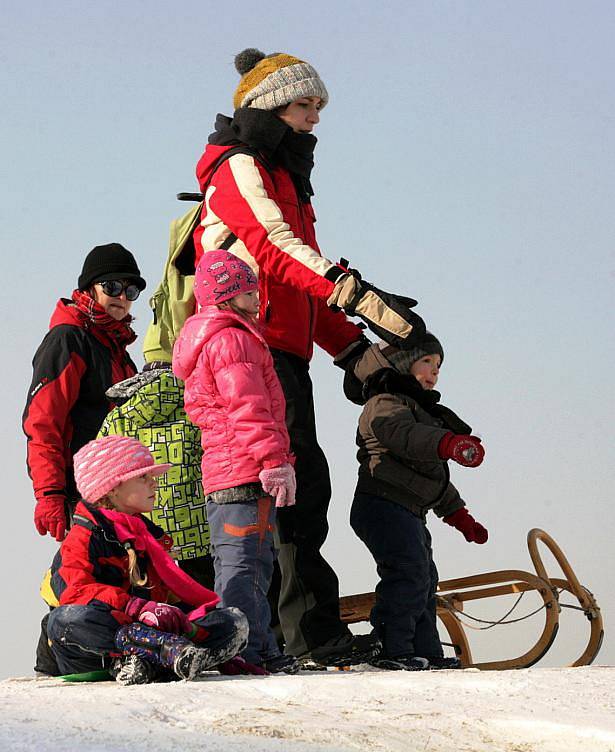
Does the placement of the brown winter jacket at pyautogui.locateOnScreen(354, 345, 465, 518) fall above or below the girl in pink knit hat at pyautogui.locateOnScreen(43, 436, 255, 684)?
above

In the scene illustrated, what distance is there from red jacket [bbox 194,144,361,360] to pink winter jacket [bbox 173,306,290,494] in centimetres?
39

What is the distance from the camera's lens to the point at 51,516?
5.89m

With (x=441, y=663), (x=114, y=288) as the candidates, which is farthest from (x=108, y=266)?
(x=441, y=663)

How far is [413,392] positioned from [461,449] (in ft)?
1.87

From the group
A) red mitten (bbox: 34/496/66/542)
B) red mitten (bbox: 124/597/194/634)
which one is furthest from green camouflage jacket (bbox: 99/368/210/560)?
red mitten (bbox: 124/597/194/634)

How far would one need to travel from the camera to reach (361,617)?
613cm

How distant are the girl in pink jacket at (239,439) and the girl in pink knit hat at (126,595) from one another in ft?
0.63

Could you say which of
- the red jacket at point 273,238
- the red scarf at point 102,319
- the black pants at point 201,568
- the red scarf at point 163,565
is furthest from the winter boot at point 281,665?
the red scarf at point 102,319

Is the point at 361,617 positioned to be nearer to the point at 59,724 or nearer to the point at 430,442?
the point at 430,442

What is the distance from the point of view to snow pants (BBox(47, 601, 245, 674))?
14.5ft

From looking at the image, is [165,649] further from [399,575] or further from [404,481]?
[404,481]

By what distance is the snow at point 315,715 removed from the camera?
3.19 metres

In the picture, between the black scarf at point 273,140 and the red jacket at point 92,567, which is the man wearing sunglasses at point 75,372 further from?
the red jacket at point 92,567

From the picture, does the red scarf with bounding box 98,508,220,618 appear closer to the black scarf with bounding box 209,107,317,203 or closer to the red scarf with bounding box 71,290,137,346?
the red scarf with bounding box 71,290,137,346
